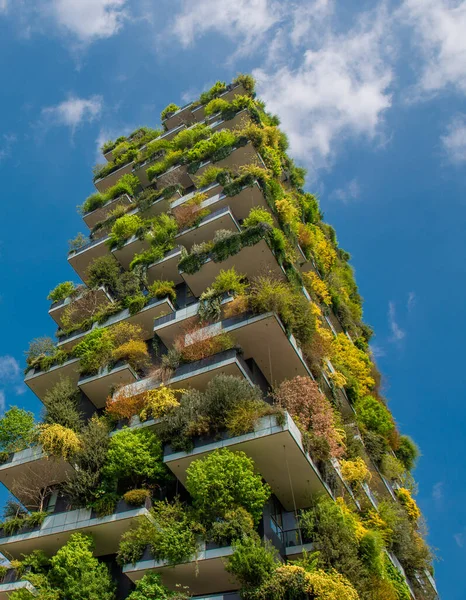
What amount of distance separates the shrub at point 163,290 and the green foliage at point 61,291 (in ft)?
24.7

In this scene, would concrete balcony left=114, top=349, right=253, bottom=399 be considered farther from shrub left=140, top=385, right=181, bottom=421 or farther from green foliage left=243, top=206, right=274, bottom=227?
green foliage left=243, top=206, right=274, bottom=227

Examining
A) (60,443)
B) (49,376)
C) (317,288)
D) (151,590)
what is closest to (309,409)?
(151,590)

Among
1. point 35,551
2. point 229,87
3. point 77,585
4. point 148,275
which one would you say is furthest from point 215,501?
point 229,87

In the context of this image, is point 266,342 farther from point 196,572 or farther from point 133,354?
point 196,572

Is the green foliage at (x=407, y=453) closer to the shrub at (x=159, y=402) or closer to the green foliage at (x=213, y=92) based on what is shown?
the shrub at (x=159, y=402)

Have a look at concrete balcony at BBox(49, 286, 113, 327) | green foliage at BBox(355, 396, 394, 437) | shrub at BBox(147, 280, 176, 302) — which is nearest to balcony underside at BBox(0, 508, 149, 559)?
shrub at BBox(147, 280, 176, 302)

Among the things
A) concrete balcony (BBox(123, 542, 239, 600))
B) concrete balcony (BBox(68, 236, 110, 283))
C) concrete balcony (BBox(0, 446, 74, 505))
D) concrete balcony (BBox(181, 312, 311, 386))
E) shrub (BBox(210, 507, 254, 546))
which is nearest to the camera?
shrub (BBox(210, 507, 254, 546))

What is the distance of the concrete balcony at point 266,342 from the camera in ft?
68.7

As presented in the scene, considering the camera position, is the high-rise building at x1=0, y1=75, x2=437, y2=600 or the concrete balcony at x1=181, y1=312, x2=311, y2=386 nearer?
the high-rise building at x1=0, y1=75, x2=437, y2=600

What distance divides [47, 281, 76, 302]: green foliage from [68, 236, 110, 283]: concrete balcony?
5.32ft

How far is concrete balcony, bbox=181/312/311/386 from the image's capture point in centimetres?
2094

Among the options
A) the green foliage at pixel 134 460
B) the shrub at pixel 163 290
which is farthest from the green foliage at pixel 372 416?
the green foliage at pixel 134 460

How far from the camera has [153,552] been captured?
642 inches

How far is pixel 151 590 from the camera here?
15320mm
